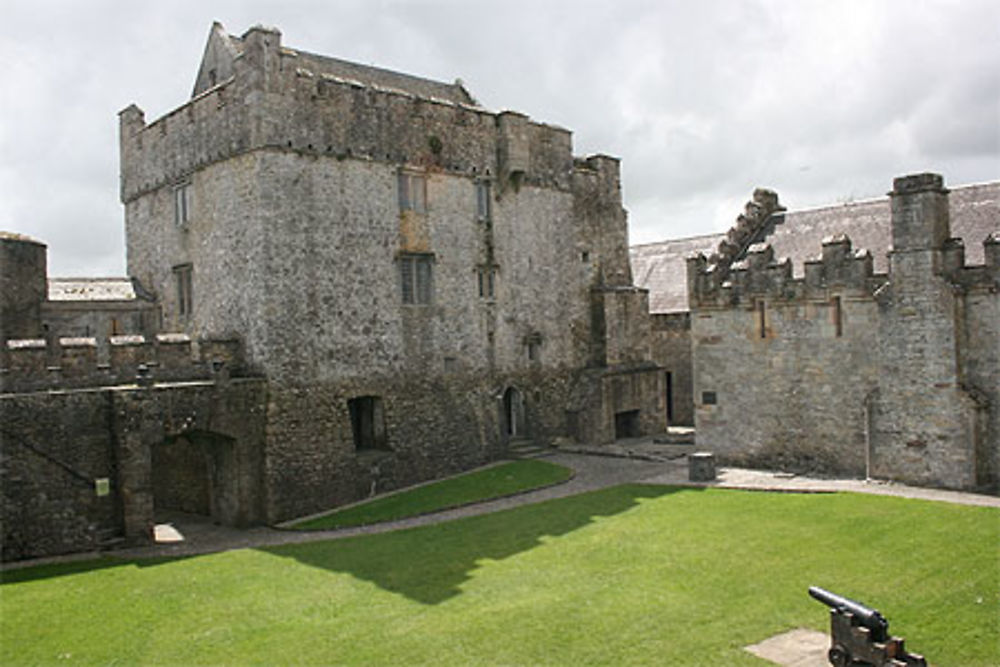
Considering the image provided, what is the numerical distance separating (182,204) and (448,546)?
45.4 ft

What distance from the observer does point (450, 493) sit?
74.0 feet

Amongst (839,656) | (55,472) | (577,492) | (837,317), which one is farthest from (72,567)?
(837,317)

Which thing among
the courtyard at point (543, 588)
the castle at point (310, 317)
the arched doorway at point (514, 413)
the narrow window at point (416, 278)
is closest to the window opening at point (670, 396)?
the castle at point (310, 317)

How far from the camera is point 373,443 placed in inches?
963

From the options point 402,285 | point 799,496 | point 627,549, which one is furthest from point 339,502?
point 799,496

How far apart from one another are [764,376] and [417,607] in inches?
511

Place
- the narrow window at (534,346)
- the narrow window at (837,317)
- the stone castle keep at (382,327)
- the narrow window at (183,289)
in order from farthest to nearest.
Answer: the narrow window at (534,346)
the narrow window at (183,289)
the narrow window at (837,317)
the stone castle keep at (382,327)

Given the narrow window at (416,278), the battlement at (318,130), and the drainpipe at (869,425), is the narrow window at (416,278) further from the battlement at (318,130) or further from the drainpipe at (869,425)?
the drainpipe at (869,425)

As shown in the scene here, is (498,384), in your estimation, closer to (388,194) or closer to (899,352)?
(388,194)

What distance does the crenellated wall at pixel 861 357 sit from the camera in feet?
62.7

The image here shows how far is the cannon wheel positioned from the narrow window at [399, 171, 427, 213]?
17444 millimetres

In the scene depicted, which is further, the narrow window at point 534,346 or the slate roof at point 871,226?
the narrow window at point 534,346

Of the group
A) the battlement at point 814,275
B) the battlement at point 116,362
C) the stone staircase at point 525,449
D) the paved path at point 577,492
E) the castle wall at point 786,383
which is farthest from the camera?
the stone staircase at point 525,449

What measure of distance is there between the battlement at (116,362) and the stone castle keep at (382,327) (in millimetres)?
54
